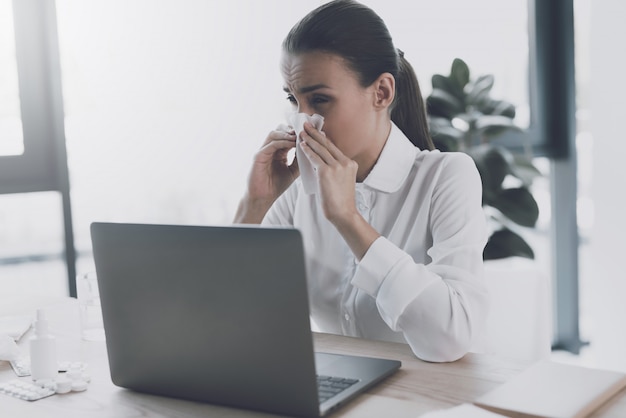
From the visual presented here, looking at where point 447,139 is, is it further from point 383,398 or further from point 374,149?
point 383,398

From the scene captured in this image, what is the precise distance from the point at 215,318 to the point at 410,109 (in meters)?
0.89

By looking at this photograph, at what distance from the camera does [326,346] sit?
1.21 metres

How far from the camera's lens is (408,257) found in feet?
3.88

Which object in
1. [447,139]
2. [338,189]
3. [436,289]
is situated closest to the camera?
[436,289]

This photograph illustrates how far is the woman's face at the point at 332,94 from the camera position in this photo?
141 centimetres

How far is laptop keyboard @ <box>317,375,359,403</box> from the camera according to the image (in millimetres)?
923

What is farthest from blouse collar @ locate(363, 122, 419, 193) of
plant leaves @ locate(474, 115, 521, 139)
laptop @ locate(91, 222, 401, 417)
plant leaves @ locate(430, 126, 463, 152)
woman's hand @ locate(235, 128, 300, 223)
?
plant leaves @ locate(474, 115, 521, 139)

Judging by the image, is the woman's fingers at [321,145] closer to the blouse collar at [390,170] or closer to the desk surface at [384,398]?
the blouse collar at [390,170]

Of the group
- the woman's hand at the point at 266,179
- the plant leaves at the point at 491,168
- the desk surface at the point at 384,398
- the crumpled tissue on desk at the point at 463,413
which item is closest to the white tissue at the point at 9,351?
the desk surface at the point at 384,398

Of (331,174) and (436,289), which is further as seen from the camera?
(331,174)

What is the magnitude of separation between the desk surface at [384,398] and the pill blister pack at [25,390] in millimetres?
10

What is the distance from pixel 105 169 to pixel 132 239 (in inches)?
60.6

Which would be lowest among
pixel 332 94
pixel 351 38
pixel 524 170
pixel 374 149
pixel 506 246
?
pixel 506 246

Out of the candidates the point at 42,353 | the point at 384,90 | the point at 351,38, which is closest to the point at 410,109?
the point at 384,90
